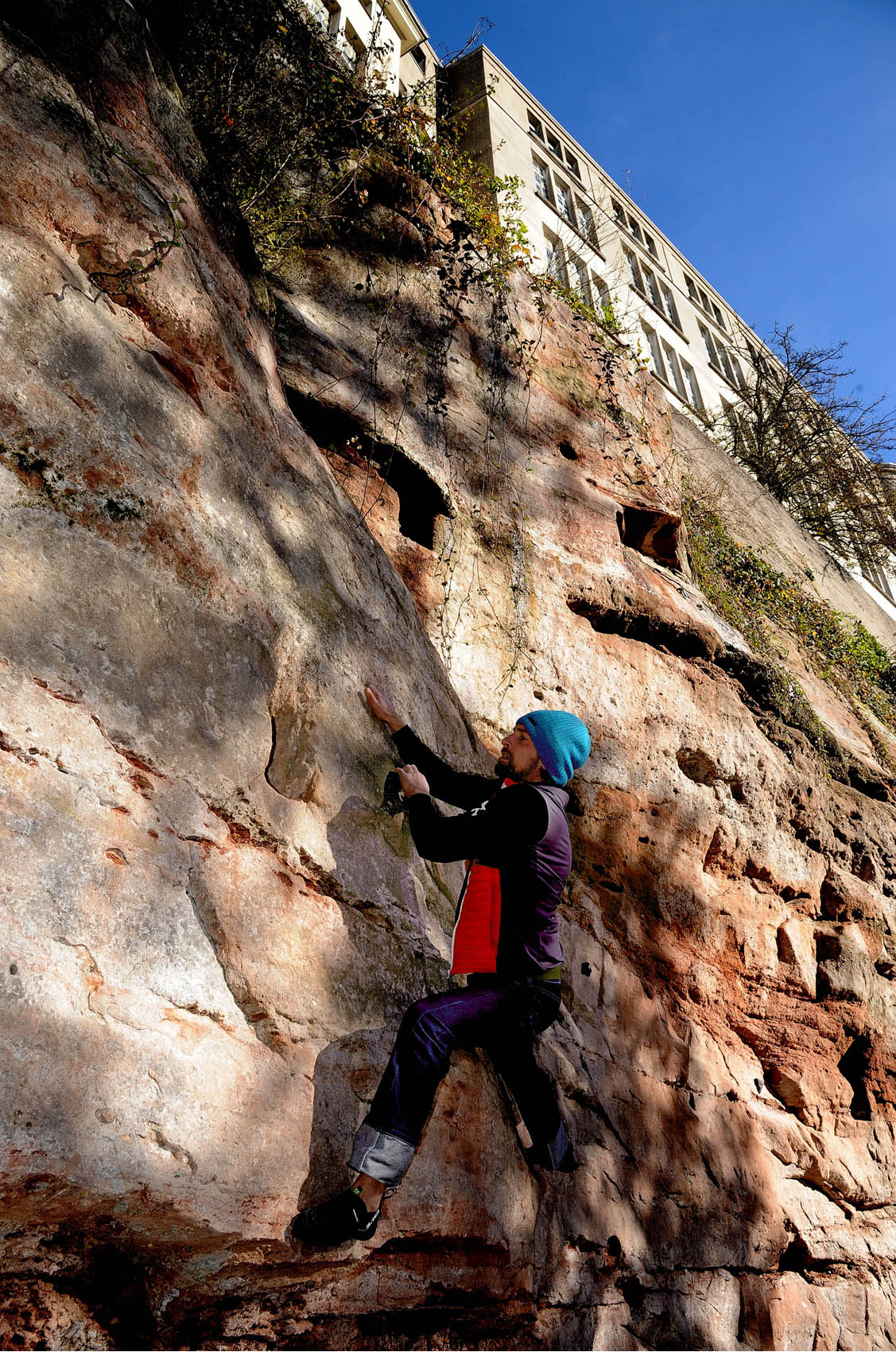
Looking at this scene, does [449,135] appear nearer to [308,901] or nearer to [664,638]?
[664,638]

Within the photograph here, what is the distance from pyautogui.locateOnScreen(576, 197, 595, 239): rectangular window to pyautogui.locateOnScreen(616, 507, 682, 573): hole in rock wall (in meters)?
12.3

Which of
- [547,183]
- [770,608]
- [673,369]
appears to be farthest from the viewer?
[673,369]

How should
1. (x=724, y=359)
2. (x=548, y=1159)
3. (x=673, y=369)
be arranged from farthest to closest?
(x=724, y=359), (x=673, y=369), (x=548, y=1159)

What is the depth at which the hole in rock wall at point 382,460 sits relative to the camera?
5277 millimetres

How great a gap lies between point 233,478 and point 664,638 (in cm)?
410

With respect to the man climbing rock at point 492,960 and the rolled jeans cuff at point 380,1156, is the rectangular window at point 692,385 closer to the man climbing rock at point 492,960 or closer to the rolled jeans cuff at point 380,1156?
the man climbing rock at point 492,960

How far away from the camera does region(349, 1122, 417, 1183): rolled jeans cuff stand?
97.4 inches

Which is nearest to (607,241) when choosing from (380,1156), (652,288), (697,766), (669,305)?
(652,288)

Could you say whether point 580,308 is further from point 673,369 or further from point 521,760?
point 673,369

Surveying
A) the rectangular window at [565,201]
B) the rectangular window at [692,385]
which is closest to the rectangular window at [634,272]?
the rectangular window at [692,385]

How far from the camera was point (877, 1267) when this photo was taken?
5.38m

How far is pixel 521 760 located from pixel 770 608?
A: 21.5 feet

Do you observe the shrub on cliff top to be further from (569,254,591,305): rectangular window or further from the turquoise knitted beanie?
the turquoise knitted beanie

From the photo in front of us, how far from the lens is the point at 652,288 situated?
20047 millimetres
